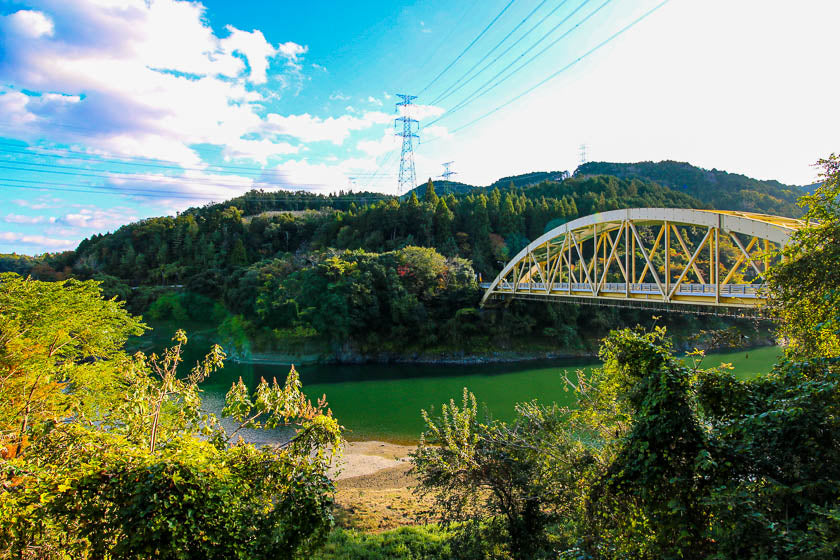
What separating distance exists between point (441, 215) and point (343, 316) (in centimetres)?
1476

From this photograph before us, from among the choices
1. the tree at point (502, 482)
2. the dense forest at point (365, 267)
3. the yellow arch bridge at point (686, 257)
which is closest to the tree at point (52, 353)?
the tree at point (502, 482)

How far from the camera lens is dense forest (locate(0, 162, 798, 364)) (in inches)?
1095

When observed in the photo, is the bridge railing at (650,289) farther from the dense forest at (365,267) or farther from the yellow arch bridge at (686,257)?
the dense forest at (365,267)

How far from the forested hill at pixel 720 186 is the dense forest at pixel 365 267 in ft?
1.33

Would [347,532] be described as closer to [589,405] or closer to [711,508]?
[589,405]

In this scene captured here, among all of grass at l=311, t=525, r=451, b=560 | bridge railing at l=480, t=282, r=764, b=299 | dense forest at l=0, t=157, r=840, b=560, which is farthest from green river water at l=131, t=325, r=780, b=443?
dense forest at l=0, t=157, r=840, b=560

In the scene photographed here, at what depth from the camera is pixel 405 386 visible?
21891mm

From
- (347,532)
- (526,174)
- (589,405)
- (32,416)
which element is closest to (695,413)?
(589,405)

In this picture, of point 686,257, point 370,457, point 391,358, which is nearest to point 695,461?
point 686,257

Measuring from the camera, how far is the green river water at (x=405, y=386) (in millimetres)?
16531

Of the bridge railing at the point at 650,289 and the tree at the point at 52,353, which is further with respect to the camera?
the bridge railing at the point at 650,289

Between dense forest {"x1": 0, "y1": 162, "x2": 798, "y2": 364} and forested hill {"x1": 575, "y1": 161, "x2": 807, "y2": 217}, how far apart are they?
0.40m

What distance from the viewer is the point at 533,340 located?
29.0 meters

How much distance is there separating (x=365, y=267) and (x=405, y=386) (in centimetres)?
1009
